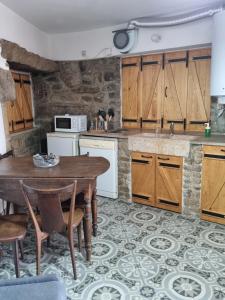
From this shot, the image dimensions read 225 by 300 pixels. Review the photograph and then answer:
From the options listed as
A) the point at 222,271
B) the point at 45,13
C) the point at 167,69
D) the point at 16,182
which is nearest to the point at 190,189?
the point at 222,271

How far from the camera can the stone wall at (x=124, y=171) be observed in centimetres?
373

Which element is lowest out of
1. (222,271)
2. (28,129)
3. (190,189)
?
(222,271)

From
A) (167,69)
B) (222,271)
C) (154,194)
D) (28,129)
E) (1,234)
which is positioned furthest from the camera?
(28,129)

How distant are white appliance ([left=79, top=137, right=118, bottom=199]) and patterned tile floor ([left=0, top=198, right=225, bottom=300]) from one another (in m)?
0.67

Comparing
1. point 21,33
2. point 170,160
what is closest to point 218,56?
point 170,160

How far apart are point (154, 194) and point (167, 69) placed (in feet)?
6.05

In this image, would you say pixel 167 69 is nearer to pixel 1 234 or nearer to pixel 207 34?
pixel 207 34

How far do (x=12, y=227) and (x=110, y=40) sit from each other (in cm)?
315

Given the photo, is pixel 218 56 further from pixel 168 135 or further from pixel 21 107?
pixel 21 107

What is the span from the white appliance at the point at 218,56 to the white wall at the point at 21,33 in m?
2.56

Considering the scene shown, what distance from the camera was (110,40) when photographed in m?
4.11

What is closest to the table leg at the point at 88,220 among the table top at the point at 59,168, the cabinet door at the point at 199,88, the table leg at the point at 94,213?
the table top at the point at 59,168

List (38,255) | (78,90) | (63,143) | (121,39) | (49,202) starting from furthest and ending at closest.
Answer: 1. (78,90)
2. (63,143)
3. (121,39)
4. (38,255)
5. (49,202)

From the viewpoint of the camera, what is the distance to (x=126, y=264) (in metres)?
2.38
